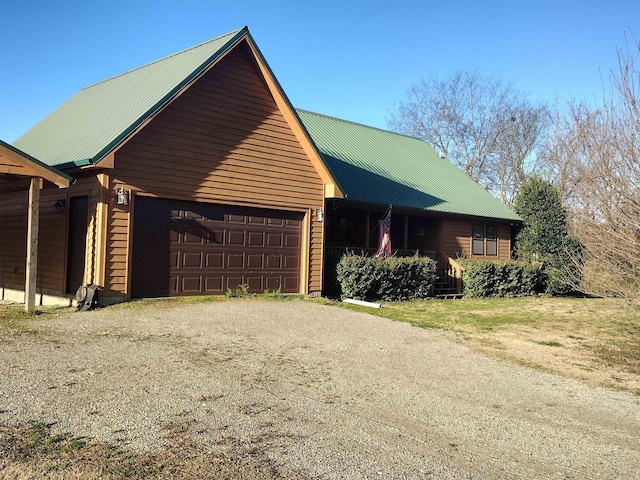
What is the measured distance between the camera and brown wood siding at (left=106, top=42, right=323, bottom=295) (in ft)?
40.7

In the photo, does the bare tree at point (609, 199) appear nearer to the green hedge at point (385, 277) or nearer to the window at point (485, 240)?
the green hedge at point (385, 277)

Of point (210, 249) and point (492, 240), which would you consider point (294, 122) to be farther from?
point (492, 240)

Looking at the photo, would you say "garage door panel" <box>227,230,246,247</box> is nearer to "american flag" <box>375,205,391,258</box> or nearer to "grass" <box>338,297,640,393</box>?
"grass" <box>338,297,640,393</box>

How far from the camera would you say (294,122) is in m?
15.3

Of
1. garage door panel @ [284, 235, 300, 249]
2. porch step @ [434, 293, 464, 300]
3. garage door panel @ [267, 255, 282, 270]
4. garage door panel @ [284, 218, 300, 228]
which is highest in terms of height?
garage door panel @ [284, 218, 300, 228]

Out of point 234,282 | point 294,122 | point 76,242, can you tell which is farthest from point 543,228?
point 76,242

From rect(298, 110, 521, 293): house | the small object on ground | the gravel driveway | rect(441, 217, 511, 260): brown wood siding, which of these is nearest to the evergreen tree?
rect(298, 110, 521, 293): house

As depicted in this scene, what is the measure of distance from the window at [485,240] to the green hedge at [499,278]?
8.30 ft

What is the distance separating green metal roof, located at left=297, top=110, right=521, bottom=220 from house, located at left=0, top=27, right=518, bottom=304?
5.88ft

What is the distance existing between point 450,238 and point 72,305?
47.3ft

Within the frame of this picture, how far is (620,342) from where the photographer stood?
37.9ft

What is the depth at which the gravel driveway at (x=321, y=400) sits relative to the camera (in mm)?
4762

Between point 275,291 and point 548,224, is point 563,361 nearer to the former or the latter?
point 275,291

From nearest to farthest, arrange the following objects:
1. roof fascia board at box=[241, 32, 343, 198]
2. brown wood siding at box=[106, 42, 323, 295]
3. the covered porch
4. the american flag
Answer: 1. brown wood siding at box=[106, 42, 323, 295]
2. roof fascia board at box=[241, 32, 343, 198]
3. the covered porch
4. the american flag
